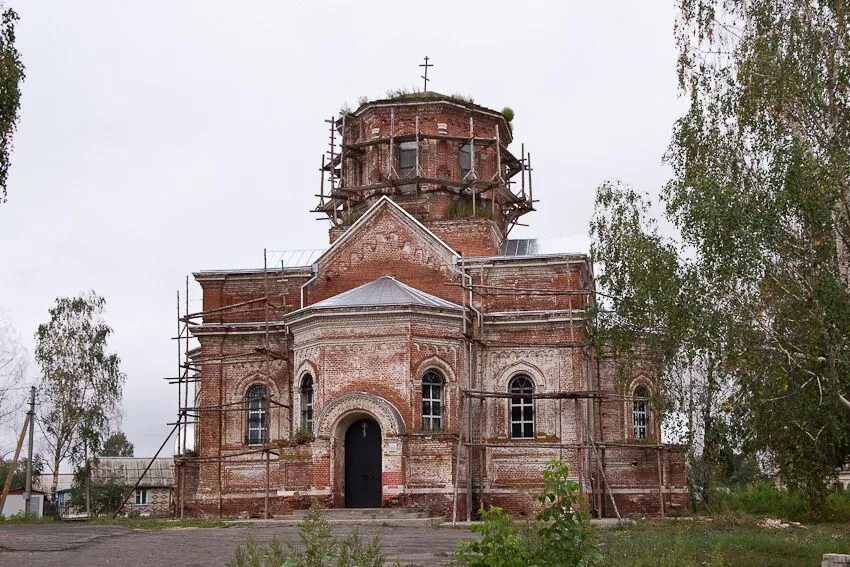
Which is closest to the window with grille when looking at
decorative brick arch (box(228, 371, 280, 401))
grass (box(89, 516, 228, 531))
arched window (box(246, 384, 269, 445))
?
decorative brick arch (box(228, 371, 280, 401))

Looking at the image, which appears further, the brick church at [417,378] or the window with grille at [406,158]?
the window with grille at [406,158]

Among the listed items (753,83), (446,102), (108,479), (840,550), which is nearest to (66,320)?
(108,479)

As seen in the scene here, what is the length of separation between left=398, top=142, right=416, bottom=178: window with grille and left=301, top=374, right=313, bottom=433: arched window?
279 inches

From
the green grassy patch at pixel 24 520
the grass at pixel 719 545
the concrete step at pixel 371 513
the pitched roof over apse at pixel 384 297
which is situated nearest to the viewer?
the grass at pixel 719 545

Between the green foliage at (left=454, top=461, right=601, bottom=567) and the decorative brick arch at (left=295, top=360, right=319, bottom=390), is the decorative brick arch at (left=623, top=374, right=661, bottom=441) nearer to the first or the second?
the decorative brick arch at (left=295, top=360, right=319, bottom=390)

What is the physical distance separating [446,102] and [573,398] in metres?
9.09

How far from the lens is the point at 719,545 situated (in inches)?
443

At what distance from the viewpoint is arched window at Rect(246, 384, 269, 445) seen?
26016 millimetres

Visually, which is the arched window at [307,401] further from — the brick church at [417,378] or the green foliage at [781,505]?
the green foliage at [781,505]

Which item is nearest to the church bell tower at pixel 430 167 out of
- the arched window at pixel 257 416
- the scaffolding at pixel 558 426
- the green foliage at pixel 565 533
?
the scaffolding at pixel 558 426

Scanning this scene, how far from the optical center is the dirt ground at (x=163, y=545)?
13.3m

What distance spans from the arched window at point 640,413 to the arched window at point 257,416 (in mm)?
9122

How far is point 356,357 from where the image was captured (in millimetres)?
23562

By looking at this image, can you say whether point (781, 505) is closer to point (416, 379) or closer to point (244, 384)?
point (416, 379)
